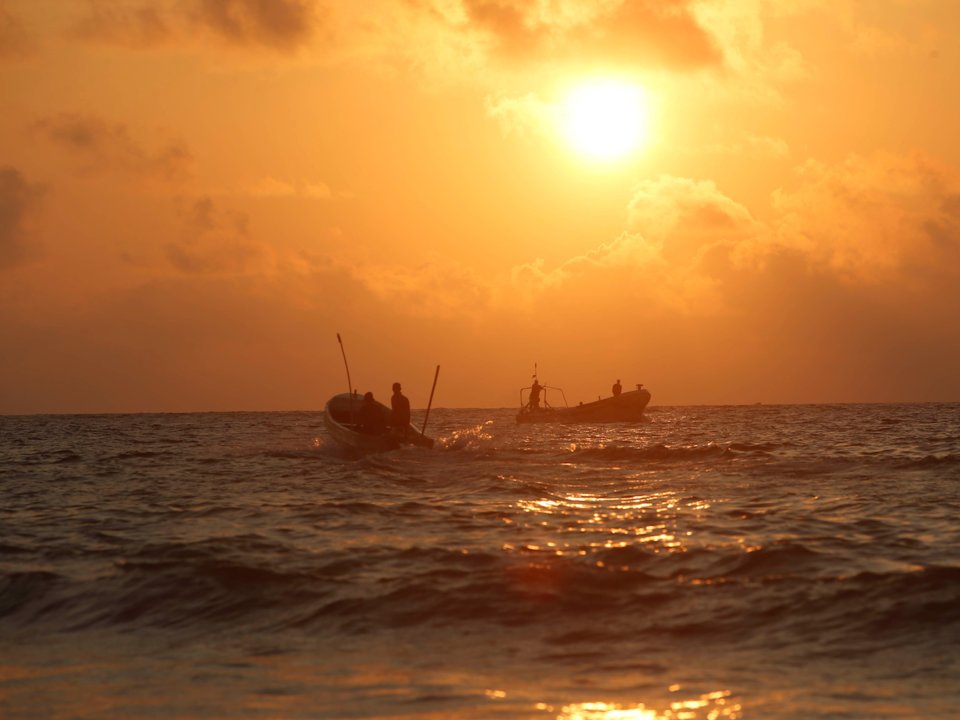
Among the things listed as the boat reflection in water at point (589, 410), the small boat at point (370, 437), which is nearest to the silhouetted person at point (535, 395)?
the boat reflection in water at point (589, 410)

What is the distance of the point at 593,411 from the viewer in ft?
211

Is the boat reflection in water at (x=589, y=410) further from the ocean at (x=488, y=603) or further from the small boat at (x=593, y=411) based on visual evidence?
the ocean at (x=488, y=603)

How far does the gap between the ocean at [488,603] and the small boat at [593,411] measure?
4352cm

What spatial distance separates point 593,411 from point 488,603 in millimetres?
54403

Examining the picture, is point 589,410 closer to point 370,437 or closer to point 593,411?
point 593,411

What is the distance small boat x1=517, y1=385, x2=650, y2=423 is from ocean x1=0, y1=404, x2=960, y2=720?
1713 inches

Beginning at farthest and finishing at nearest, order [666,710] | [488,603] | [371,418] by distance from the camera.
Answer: [371,418]
[488,603]
[666,710]

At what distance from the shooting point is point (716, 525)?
1491 cm

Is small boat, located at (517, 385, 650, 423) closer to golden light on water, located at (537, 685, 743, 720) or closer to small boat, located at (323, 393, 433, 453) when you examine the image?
small boat, located at (323, 393, 433, 453)

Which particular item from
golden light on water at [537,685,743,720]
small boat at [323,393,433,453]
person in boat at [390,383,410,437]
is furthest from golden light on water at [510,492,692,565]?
person in boat at [390,383,410,437]

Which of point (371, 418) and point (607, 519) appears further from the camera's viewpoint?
point (371, 418)

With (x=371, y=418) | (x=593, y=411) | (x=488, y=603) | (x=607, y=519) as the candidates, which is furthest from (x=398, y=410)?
(x=593, y=411)

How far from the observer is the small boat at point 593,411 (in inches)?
2525

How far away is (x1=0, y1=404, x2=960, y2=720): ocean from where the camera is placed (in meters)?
7.33
